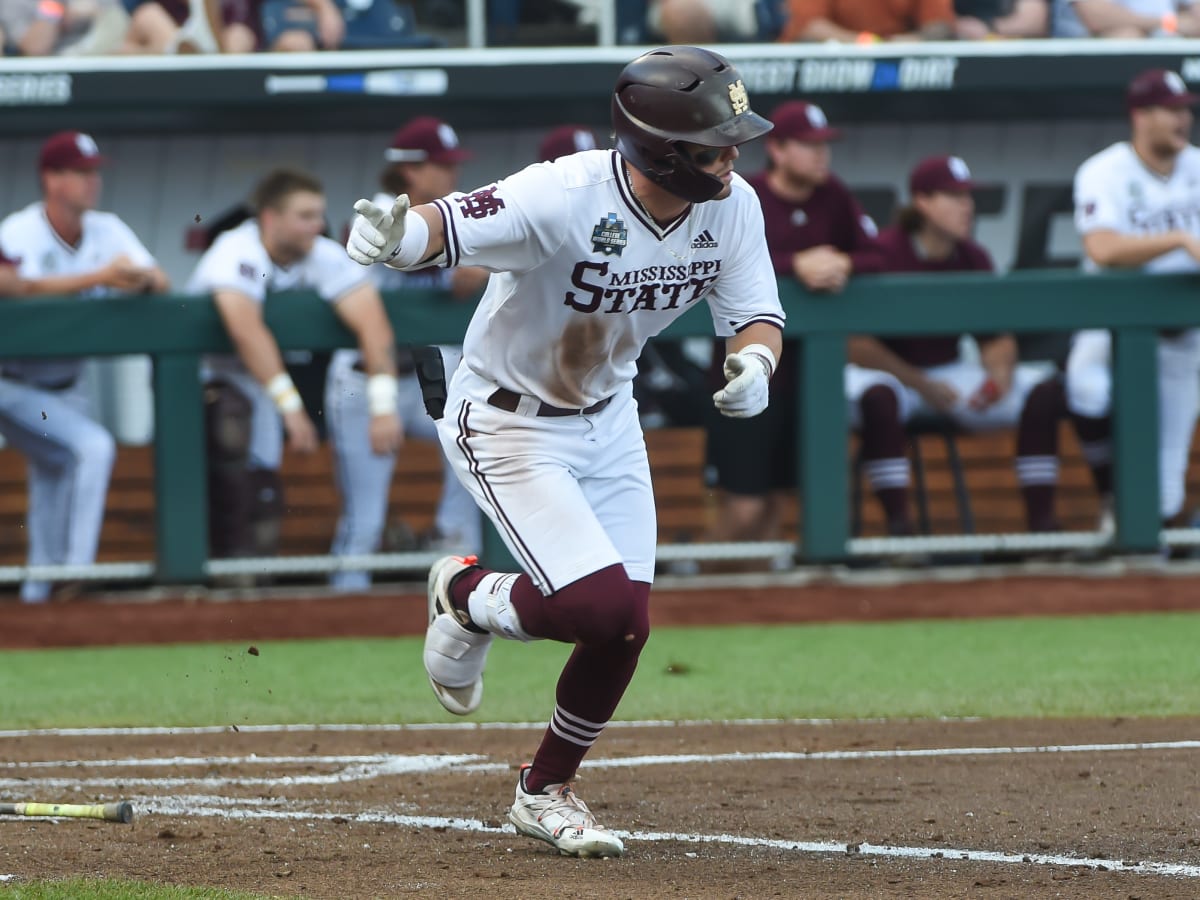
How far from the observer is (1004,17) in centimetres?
1080

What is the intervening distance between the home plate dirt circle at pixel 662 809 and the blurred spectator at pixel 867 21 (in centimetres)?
545

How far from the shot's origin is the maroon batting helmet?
4.12 m

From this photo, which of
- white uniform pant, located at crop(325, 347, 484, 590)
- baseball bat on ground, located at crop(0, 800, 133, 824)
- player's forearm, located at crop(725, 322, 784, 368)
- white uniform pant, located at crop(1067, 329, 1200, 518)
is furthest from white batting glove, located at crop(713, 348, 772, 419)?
white uniform pant, located at crop(1067, 329, 1200, 518)

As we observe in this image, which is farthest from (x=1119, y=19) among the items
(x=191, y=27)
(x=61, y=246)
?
(x=61, y=246)

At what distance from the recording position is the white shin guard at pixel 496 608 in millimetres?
4391

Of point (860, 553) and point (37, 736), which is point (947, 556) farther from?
point (37, 736)

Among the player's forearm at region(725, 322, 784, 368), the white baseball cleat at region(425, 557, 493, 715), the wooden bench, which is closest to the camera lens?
the player's forearm at region(725, 322, 784, 368)

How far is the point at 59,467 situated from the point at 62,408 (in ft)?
0.90

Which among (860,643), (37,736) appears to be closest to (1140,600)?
(860,643)

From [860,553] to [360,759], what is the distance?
12.5 feet

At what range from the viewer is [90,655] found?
7.80 m

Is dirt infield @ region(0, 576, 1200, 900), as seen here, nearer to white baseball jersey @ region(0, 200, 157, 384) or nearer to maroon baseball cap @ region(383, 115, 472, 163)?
white baseball jersey @ region(0, 200, 157, 384)

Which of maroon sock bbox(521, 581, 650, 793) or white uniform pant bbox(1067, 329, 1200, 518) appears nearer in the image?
maroon sock bbox(521, 581, 650, 793)

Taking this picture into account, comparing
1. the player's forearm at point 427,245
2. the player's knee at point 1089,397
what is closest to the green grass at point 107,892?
the player's forearm at point 427,245
